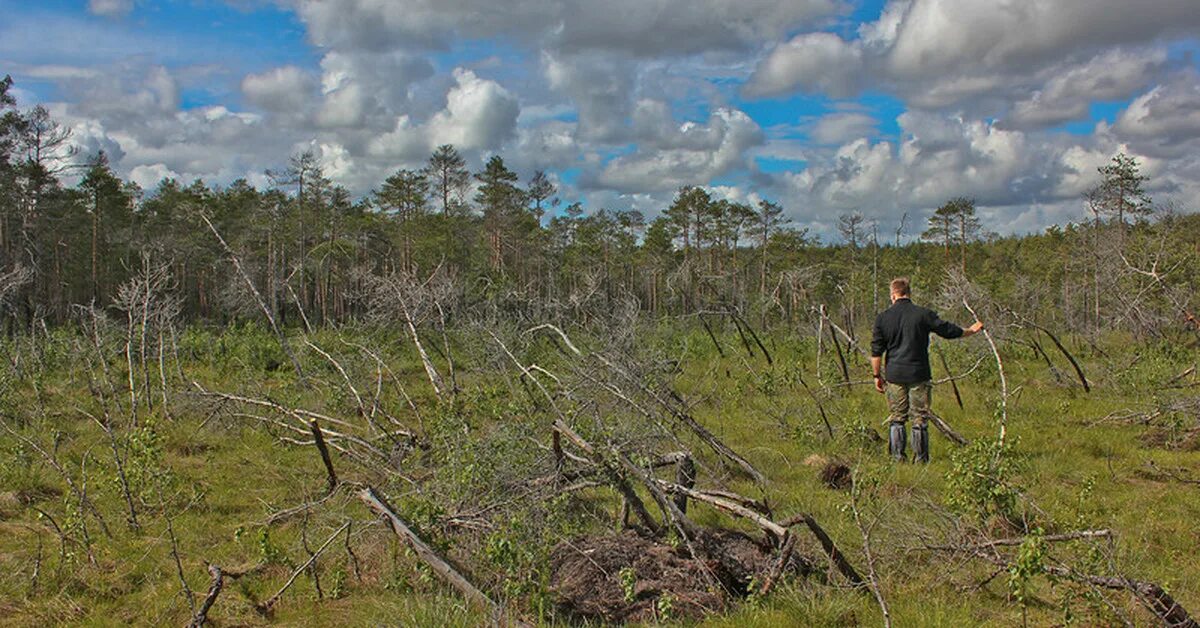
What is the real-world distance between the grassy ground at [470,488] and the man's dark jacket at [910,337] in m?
0.90

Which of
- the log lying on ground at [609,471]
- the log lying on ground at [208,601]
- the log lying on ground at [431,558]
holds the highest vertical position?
the log lying on ground at [609,471]

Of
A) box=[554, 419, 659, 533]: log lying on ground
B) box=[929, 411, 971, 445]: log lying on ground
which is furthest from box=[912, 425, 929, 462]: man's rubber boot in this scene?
box=[554, 419, 659, 533]: log lying on ground

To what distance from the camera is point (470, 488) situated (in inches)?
205

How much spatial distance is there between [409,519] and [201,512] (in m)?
3.66

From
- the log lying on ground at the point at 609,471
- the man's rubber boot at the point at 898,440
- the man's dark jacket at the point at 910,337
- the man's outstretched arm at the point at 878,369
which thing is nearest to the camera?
the log lying on ground at the point at 609,471

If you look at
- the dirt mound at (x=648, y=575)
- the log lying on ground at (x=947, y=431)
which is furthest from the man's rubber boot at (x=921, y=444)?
the dirt mound at (x=648, y=575)

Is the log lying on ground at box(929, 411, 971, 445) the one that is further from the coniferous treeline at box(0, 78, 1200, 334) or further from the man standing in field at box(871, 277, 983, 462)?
the coniferous treeline at box(0, 78, 1200, 334)

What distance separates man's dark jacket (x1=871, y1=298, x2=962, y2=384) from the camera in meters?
7.70

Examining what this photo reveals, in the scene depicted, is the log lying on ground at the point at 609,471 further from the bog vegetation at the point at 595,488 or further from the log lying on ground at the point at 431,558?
the log lying on ground at the point at 431,558

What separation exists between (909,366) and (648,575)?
14.1ft

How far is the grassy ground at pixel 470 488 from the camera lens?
4.47m

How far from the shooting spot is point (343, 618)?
486 centimetres

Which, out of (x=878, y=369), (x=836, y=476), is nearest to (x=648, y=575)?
(x=836, y=476)

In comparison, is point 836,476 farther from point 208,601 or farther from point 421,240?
point 421,240
